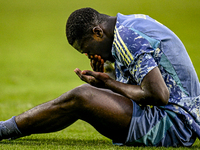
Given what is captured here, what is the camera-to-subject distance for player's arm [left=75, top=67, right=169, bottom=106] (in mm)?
2104

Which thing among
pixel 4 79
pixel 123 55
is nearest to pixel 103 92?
pixel 123 55

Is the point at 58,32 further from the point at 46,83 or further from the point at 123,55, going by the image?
the point at 123,55

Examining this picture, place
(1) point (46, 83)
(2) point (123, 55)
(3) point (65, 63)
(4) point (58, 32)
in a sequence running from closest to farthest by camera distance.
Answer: (2) point (123, 55) → (1) point (46, 83) → (3) point (65, 63) → (4) point (58, 32)

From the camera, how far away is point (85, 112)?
2291mm

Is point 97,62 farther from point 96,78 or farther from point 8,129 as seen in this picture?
point 8,129

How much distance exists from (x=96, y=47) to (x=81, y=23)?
0.78 ft

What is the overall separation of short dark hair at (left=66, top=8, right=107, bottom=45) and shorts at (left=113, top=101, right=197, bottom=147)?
72 centimetres

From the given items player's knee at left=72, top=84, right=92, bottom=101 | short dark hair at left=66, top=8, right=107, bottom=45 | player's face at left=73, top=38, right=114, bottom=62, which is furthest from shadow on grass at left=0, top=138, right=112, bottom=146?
short dark hair at left=66, top=8, right=107, bottom=45

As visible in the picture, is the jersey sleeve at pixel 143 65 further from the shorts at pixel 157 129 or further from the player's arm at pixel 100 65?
the player's arm at pixel 100 65

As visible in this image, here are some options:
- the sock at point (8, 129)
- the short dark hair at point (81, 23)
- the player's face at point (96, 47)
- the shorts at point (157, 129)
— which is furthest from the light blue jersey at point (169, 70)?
the sock at point (8, 129)

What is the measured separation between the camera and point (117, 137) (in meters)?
2.39

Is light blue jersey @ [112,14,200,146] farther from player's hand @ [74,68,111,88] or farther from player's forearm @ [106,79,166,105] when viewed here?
player's hand @ [74,68,111,88]

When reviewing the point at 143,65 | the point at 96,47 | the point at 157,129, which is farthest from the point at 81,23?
the point at 157,129

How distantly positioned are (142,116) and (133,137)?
0.58 ft
